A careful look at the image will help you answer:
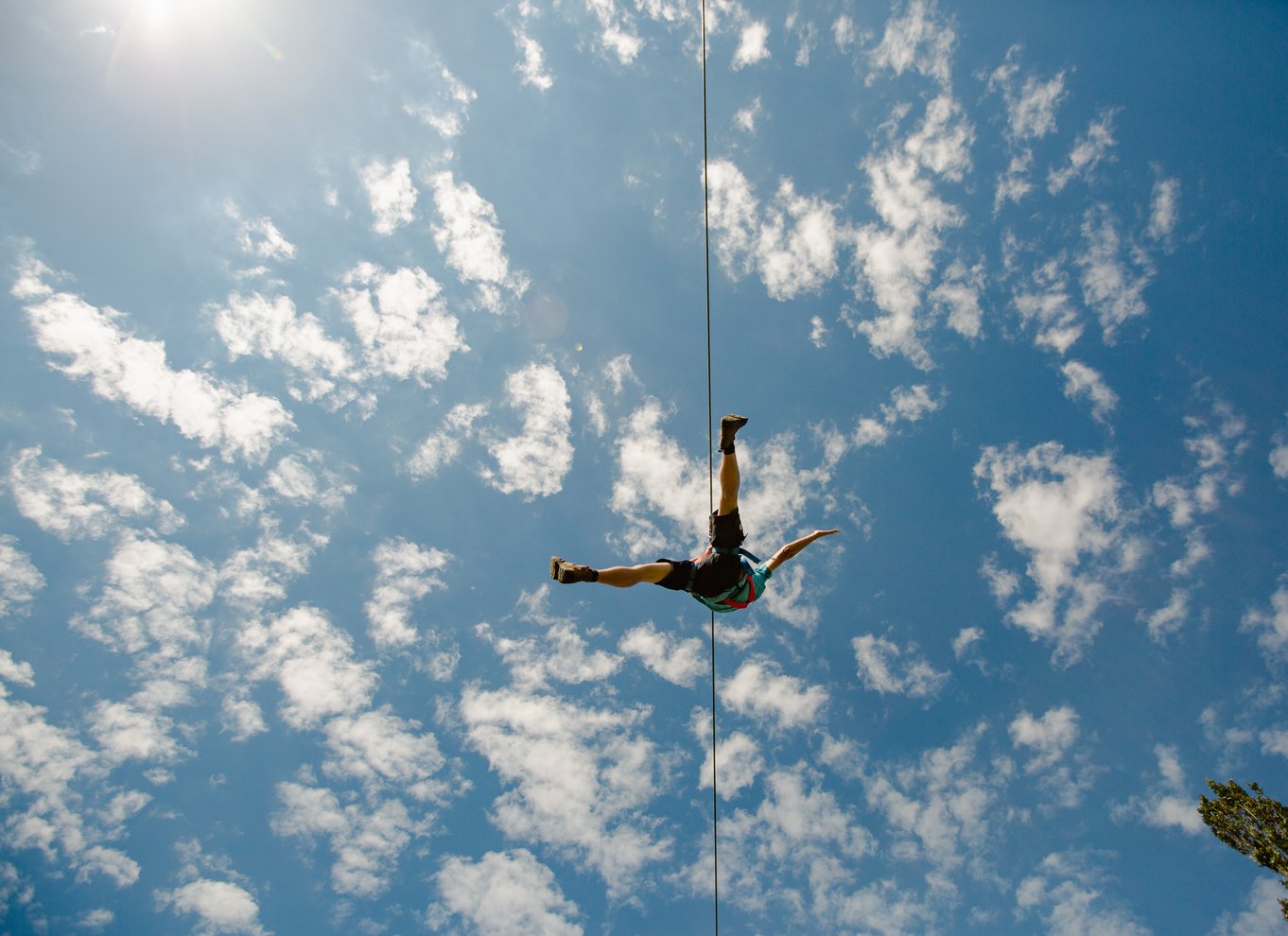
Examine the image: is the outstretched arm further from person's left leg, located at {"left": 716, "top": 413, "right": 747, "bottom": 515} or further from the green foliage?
the green foliage

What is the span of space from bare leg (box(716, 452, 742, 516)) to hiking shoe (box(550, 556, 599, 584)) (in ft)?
6.38

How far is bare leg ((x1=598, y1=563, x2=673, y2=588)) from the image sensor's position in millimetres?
5969

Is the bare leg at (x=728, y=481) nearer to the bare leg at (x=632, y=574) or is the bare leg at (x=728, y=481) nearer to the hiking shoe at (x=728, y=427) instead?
the hiking shoe at (x=728, y=427)

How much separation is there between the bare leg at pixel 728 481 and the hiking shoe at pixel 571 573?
6.38ft

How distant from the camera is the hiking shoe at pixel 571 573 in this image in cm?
579

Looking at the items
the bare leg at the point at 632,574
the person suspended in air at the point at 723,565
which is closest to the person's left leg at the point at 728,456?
the person suspended in air at the point at 723,565

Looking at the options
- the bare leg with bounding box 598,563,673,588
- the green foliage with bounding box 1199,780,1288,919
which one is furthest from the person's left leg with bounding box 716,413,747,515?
the green foliage with bounding box 1199,780,1288,919

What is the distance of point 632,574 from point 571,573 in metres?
0.69

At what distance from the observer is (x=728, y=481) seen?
6.81 m

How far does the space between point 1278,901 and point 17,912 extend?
1051 feet

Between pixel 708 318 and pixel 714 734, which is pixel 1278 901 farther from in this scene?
pixel 708 318

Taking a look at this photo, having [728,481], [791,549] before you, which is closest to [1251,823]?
[791,549]

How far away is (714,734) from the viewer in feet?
27.0

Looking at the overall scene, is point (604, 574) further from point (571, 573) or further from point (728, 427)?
point (728, 427)
